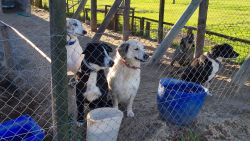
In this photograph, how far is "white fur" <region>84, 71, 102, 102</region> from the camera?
4062 mm

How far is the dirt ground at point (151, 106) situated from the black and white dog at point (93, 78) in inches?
12.4

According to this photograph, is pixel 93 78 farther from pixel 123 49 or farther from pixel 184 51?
pixel 184 51

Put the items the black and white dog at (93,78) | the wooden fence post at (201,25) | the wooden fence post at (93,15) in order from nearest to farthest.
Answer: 1. the black and white dog at (93,78)
2. the wooden fence post at (201,25)
3. the wooden fence post at (93,15)

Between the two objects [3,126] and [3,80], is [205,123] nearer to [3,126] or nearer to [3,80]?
[3,126]

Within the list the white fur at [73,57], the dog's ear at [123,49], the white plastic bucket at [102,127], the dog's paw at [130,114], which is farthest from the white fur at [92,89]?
the white fur at [73,57]

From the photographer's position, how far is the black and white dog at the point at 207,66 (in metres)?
5.57

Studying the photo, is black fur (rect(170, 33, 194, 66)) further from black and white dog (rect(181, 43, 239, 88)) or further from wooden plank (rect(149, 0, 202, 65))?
black and white dog (rect(181, 43, 239, 88))

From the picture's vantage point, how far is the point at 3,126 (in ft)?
A: 12.0

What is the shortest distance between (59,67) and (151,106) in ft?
7.15

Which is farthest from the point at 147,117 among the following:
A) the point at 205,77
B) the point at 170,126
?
the point at 205,77

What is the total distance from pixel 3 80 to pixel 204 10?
377 centimetres

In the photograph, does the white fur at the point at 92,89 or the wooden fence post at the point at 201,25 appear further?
the wooden fence post at the point at 201,25

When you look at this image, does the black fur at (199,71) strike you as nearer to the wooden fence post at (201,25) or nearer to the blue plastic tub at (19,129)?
the wooden fence post at (201,25)

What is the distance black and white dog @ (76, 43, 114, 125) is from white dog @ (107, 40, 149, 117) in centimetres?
23
